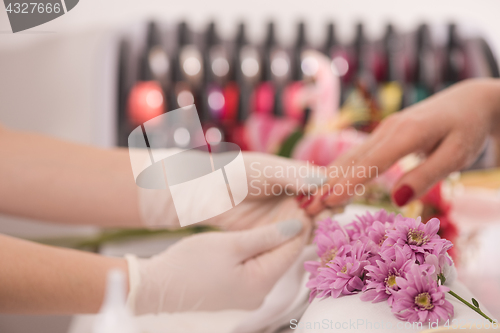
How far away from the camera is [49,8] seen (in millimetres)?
504

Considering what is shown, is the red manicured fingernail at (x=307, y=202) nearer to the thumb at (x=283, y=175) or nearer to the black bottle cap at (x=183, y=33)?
the thumb at (x=283, y=175)

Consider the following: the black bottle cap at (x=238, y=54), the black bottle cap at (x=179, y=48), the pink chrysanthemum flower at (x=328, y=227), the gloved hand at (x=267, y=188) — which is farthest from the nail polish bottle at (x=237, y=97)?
the pink chrysanthemum flower at (x=328, y=227)

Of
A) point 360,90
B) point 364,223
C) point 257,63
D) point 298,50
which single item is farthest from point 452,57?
point 364,223

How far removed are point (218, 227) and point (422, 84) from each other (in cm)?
77

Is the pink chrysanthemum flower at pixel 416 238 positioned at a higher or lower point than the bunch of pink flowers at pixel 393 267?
higher

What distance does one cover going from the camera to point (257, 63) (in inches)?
38.2

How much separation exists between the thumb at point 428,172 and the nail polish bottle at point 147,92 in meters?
0.67

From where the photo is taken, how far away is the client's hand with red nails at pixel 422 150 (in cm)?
37

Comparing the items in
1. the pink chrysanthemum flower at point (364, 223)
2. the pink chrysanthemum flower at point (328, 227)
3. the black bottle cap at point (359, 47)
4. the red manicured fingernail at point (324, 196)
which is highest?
the black bottle cap at point (359, 47)

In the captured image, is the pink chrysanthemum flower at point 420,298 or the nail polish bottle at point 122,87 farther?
the nail polish bottle at point 122,87

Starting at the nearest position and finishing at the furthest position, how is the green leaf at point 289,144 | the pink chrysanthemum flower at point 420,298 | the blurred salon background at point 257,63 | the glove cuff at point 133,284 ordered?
the pink chrysanthemum flower at point 420,298 < the glove cuff at point 133,284 < the green leaf at point 289,144 < the blurred salon background at point 257,63

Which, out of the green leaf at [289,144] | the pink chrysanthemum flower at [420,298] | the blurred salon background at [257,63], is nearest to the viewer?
the pink chrysanthemum flower at [420,298]

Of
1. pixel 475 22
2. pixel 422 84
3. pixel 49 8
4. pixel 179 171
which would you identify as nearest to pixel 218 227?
pixel 179 171

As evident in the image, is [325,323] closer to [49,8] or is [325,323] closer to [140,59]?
[49,8]
